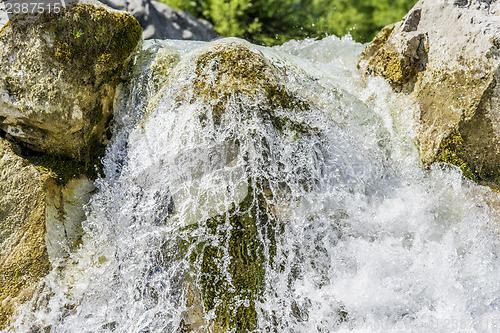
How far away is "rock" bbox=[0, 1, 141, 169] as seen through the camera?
7.98 feet

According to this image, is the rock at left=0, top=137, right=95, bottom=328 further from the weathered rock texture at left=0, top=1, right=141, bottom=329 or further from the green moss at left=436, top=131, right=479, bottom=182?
the green moss at left=436, top=131, right=479, bottom=182

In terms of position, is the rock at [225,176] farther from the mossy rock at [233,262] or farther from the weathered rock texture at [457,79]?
the weathered rock texture at [457,79]

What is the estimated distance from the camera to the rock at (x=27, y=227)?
2291mm

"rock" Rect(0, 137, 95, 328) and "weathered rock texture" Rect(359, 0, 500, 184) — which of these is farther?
"weathered rock texture" Rect(359, 0, 500, 184)

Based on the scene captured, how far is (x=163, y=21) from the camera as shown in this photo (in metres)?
4.83

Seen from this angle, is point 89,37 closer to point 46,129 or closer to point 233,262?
point 46,129

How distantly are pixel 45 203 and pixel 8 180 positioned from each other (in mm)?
270

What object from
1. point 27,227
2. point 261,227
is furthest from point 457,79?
point 27,227

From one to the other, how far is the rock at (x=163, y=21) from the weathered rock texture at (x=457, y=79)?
2.86m

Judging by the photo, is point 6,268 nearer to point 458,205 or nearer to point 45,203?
point 45,203

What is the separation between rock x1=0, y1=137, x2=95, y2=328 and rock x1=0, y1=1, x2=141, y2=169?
223 millimetres

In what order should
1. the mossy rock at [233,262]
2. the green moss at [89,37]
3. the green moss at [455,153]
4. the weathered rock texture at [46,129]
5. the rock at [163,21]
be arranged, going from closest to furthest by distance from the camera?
1. the mossy rock at [233,262]
2. the weathered rock texture at [46,129]
3. the green moss at [89,37]
4. the green moss at [455,153]
5. the rock at [163,21]

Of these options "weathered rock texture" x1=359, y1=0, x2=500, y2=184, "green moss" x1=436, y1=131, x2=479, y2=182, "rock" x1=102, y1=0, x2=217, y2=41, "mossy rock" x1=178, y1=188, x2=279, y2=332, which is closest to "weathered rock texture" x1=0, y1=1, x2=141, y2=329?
"mossy rock" x1=178, y1=188, x2=279, y2=332

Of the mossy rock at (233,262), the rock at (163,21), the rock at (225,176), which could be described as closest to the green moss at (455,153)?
the rock at (225,176)
